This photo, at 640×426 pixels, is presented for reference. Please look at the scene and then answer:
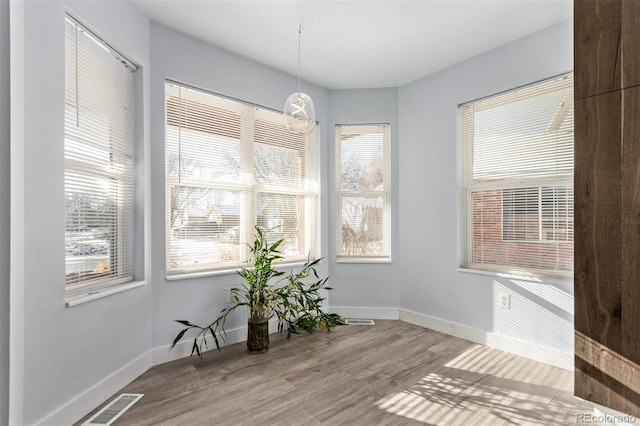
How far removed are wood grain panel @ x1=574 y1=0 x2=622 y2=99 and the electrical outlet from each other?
2.11m

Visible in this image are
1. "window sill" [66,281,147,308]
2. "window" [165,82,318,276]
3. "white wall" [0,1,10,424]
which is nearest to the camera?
"white wall" [0,1,10,424]

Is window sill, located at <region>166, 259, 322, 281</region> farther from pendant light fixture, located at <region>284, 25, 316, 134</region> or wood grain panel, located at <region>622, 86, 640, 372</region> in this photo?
wood grain panel, located at <region>622, 86, 640, 372</region>

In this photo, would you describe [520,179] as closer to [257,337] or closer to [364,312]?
[364,312]

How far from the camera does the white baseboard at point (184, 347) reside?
108 inches

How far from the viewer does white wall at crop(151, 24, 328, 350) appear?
276 cm

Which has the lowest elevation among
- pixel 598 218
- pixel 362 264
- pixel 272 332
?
pixel 272 332

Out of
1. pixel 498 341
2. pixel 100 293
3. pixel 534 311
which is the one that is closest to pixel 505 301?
pixel 534 311

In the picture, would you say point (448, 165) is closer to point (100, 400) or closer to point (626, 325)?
point (626, 325)

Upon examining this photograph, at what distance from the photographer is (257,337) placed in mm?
2957

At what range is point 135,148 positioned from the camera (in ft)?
8.75

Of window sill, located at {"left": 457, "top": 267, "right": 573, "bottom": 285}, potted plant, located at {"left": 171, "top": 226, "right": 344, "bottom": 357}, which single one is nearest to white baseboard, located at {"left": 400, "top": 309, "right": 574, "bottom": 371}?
window sill, located at {"left": 457, "top": 267, "right": 573, "bottom": 285}

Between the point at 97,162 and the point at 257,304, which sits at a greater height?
the point at 97,162

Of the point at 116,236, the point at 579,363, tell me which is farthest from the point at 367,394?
the point at 116,236

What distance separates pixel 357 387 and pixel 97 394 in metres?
1.71
